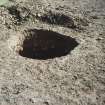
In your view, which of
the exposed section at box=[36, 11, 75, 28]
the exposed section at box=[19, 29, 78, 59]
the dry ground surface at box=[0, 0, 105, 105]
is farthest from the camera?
the exposed section at box=[36, 11, 75, 28]

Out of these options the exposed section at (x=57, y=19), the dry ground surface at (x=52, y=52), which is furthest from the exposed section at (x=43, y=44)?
the exposed section at (x=57, y=19)

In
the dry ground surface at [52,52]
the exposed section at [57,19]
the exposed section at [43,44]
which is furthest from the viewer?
the exposed section at [57,19]

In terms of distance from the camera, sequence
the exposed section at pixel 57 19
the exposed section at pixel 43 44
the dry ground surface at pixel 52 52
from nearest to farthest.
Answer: the dry ground surface at pixel 52 52, the exposed section at pixel 43 44, the exposed section at pixel 57 19

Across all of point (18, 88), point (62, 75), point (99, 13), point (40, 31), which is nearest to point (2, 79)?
point (18, 88)

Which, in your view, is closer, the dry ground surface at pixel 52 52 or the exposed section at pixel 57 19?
the dry ground surface at pixel 52 52

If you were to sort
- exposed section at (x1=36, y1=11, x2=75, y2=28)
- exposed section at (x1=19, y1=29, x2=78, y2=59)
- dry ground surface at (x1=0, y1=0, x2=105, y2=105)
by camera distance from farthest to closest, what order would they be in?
exposed section at (x1=36, y1=11, x2=75, y2=28)
exposed section at (x1=19, y1=29, x2=78, y2=59)
dry ground surface at (x1=0, y1=0, x2=105, y2=105)

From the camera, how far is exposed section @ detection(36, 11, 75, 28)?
5.12m

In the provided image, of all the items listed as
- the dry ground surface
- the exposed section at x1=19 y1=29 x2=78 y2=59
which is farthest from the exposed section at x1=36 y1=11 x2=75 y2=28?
the exposed section at x1=19 y1=29 x2=78 y2=59

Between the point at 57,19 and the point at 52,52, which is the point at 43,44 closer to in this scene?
the point at 52,52

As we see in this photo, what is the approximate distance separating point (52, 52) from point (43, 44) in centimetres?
20

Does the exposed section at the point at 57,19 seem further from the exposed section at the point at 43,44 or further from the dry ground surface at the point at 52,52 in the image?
the exposed section at the point at 43,44

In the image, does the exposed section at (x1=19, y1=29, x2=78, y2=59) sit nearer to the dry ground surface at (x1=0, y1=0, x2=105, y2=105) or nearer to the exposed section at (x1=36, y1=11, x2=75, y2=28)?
the dry ground surface at (x1=0, y1=0, x2=105, y2=105)

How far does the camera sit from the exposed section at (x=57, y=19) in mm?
5123

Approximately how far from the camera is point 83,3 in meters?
5.84
